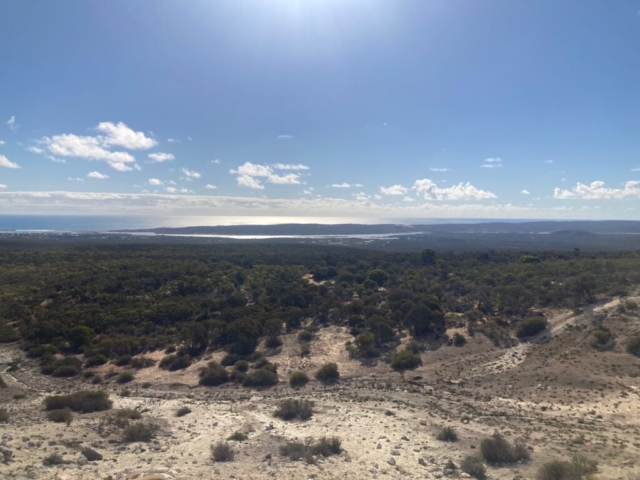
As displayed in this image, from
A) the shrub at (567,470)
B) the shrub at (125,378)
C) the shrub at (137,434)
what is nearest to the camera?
the shrub at (567,470)

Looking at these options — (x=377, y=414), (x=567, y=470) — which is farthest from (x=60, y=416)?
(x=567, y=470)

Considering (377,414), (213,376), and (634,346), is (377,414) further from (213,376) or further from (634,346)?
(634,346)

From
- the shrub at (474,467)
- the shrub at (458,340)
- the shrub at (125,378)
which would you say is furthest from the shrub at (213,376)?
the shrub at (458,340)

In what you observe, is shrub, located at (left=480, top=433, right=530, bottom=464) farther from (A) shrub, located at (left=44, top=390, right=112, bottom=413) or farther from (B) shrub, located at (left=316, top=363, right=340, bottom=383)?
(A) shrub, located at (left=44, top=390, right=112, bottom=413)

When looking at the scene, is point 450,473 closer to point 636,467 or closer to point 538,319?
point 636,467

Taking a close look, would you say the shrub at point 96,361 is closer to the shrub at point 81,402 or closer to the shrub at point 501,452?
the shrub at point 81,402

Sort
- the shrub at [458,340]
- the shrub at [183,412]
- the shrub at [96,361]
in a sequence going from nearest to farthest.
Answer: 1. the shrub at [183,412]
2. the shrub at [96,361]
3. the shrub at [458,340]
